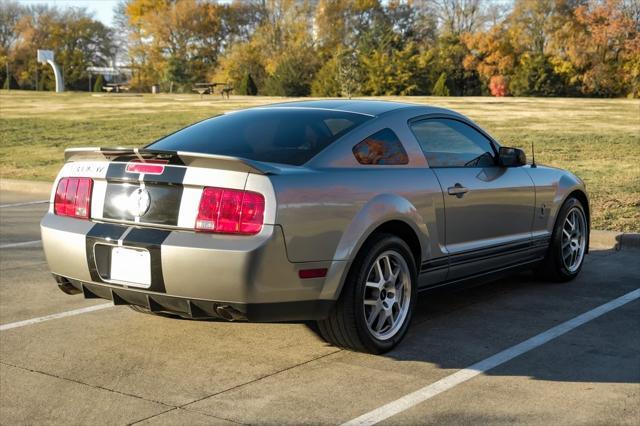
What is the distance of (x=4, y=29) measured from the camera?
93.8 meters

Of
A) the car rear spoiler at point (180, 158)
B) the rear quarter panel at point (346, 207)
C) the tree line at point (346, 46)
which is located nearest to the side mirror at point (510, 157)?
the rear quarter panel at point (346, 207)

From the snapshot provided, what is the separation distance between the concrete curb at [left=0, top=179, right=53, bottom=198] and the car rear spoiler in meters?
8.46

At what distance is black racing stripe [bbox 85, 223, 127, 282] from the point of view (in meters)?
4.89

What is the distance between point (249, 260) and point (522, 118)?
83.2ft

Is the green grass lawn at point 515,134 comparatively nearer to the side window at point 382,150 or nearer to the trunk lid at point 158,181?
the side window at point 382,150

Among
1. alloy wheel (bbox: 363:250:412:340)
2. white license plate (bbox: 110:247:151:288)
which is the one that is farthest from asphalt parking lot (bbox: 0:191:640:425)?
white license plate (bbox: 110:247:151:288)

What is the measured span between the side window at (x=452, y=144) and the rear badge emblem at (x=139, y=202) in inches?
74.1

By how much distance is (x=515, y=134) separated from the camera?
879 inches

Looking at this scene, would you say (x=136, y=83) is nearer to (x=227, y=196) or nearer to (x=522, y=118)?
(x=522, y=118)

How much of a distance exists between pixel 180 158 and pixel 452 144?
85.3 inches

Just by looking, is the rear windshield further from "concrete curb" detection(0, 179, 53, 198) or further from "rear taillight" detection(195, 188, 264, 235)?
"concrete curb" detection(0, 179, 53, 198)

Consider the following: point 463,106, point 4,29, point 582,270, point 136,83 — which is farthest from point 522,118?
point 4,29

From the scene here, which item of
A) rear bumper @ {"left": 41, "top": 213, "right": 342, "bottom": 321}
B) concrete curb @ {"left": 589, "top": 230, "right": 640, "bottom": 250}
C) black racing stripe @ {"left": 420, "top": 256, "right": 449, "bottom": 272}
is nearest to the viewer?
rear bumper @ {"left": 41, "top": 213, "right": 342, "bottom": 321}

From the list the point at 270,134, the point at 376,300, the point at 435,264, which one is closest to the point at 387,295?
the point at 376,300
